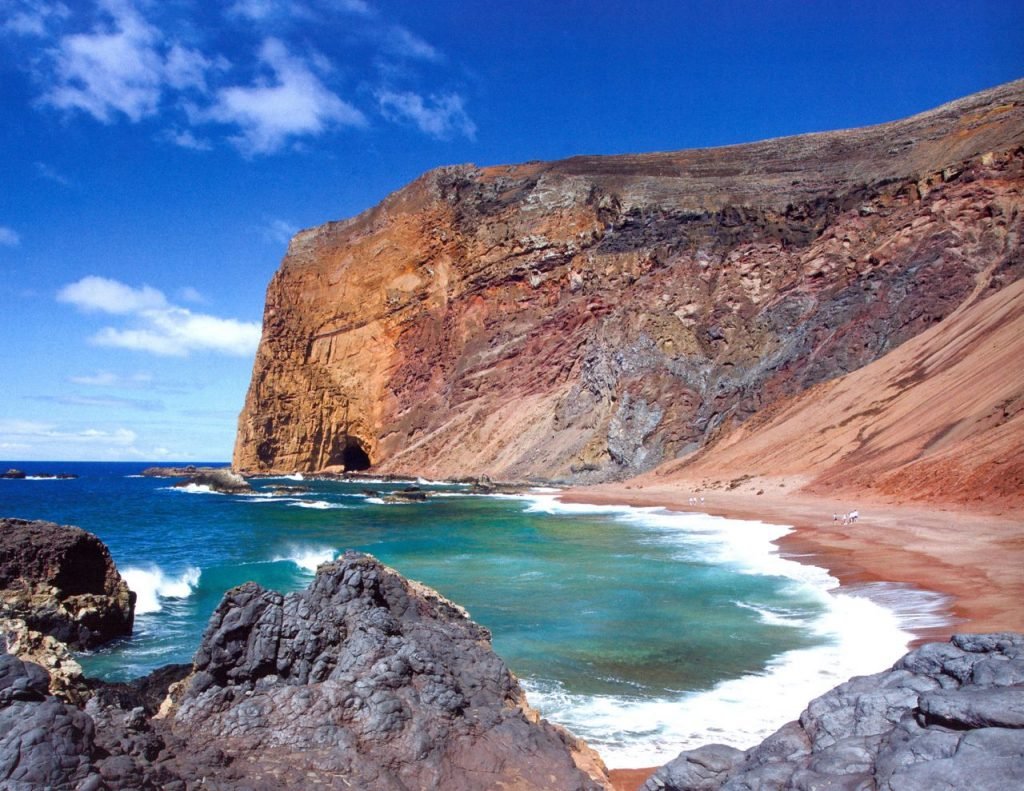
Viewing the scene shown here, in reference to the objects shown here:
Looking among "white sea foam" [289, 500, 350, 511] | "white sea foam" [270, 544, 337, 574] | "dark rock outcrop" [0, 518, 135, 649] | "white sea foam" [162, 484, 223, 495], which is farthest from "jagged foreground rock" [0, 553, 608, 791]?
"white sea foam" [162, 484, 223, 495]

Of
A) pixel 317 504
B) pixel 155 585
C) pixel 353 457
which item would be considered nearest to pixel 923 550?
pixel 155 585

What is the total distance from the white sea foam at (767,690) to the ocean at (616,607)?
3 centimetres

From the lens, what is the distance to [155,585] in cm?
1667

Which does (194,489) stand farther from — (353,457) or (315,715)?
(315,715)

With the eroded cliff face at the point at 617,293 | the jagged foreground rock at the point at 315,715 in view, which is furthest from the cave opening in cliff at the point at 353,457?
the jagged foreground rock at the point at 315,715

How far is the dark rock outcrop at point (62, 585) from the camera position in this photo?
976cm

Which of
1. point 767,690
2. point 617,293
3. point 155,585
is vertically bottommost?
point 155,585

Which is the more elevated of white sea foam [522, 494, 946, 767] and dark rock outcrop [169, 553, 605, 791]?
dark rock outcrop [169, 553, 605, 791]

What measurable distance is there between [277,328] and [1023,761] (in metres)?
84.2

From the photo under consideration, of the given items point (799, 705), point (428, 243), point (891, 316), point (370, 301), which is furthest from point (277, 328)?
point (799, 705)

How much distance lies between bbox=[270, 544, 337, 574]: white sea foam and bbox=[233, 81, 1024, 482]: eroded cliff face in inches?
1249

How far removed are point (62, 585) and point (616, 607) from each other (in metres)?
8.89

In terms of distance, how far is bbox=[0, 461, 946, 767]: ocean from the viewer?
8383 millimetres

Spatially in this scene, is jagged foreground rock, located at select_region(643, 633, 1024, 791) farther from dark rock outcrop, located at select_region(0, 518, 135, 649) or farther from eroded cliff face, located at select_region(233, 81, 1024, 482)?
eroded cliff face, located at select_region(233, 81, 1024, 482)
